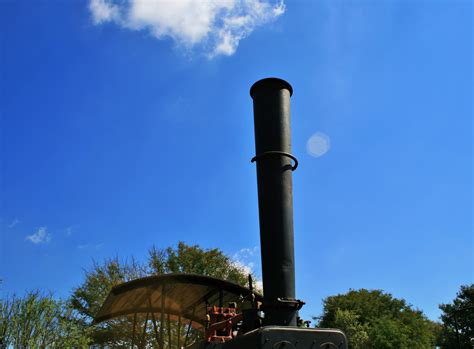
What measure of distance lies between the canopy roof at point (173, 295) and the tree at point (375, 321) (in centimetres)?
2296

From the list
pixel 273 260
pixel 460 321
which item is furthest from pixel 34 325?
pixel 460 321

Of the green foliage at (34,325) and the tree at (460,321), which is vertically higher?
the tree at (460,321)

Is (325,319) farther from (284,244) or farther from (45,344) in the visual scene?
(284,244)

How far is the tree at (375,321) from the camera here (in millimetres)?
31156

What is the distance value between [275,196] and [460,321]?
40730 millimetres

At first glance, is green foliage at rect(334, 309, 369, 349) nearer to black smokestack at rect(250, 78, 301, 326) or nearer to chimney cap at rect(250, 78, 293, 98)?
black smokestack at rect(250, 78, 301, 326)

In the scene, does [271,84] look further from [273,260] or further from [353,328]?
[353,328]

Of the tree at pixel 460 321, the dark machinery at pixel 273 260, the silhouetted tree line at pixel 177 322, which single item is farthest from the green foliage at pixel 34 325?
the tree at pixel 460 321

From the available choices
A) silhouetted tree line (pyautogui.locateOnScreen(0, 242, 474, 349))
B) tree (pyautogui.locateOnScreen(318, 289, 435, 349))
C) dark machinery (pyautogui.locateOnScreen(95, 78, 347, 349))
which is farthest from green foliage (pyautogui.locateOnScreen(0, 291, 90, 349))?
tree (pyautogui.locateOnScreen(318, 289, 435, 349))

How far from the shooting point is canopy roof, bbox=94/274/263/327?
9.92 metres

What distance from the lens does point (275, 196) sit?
463 cm

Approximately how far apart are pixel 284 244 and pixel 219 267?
85.8 ft

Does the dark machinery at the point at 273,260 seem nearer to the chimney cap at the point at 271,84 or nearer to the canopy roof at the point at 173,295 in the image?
the chimney cap at the point at 271,84

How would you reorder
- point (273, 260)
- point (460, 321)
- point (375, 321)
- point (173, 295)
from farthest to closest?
1. point (460, 321)
2. point (375, 321)
3. point (173, 295)
4. point (273, 260)
